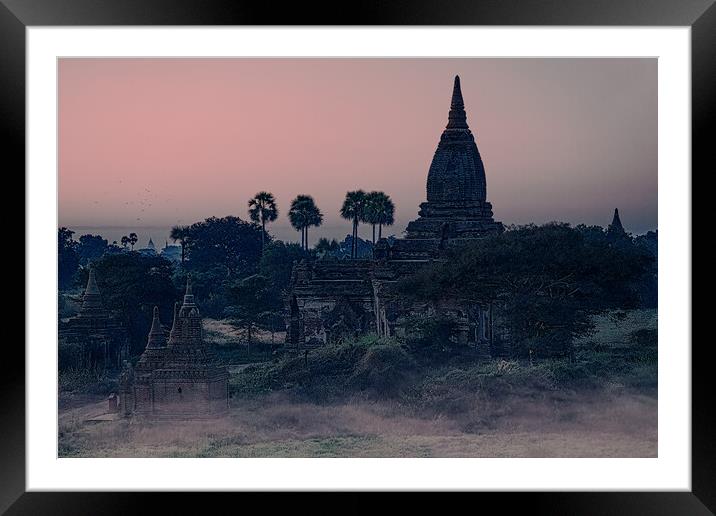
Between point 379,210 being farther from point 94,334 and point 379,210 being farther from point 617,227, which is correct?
point 94,334

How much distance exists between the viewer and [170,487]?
6.35 m

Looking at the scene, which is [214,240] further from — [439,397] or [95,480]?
[95,480]

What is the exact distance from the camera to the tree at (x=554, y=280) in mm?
11672

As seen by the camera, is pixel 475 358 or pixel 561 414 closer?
pixel 561 414

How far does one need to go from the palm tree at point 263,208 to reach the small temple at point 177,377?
1204 millimetres

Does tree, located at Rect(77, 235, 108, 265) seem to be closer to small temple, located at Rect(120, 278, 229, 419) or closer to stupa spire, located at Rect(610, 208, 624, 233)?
small temple, located at Rect(120, 278, 229, 419)

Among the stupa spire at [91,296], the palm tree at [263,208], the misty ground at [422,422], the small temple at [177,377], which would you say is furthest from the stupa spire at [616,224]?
the stupa spire at [91,296]

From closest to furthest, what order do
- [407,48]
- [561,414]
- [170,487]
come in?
[170,487] → [407,48] → [561,414]

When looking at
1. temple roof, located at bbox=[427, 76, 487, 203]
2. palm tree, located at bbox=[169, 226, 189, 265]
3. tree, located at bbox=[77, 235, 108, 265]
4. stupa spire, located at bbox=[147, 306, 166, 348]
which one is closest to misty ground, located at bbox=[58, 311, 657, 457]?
stupa spire, located at bbox=[147, 306, 166, 348]

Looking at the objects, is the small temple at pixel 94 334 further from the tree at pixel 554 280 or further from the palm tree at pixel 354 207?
the tree at pixel 554 280

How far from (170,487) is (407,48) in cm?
431

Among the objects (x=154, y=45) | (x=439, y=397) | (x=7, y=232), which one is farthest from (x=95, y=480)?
(x=439, y=397)

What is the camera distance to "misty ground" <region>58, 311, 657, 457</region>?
10.5 m

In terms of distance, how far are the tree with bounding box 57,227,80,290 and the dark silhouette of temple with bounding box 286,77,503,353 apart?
2730 mm
